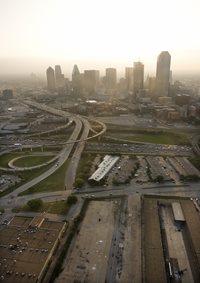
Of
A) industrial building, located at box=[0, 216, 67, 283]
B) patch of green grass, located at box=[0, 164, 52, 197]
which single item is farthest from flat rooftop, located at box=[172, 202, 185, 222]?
patch of green grass, located at box=[0, 164, 52, 197]

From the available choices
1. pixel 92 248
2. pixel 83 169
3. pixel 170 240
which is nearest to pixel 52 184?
pixel 83 169

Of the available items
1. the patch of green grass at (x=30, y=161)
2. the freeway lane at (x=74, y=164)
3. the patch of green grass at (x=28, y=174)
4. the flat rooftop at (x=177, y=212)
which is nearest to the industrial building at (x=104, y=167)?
the freeway lane at (x=74, y=164)

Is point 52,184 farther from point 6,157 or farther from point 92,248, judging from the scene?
point 6,157

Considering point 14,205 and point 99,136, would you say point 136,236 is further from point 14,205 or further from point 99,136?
point 99,136

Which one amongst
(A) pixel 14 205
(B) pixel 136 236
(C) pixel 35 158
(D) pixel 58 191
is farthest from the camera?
(C) pixel 35 158

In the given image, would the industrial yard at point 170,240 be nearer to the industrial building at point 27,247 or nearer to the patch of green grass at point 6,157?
the industrial building at point 27,247

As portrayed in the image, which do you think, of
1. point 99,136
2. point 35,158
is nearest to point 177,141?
point 99,136
